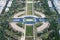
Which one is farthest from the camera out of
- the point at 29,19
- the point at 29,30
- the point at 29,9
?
the point at 29,9

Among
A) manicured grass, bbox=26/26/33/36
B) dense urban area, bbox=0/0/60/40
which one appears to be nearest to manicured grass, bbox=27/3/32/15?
dense urban area, bbox=0/0/60/40

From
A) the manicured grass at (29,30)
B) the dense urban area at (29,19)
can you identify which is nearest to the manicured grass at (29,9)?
the dense urban area at (29,19)

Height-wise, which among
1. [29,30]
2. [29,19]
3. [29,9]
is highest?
[29,9]

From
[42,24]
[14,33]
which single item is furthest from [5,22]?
[42,24]

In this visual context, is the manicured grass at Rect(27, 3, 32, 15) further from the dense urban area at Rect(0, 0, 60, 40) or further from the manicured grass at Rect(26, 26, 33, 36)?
the manicured grass at Rect(26, 26, 33, 36)

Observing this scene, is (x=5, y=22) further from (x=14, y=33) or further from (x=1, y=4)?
(x=1, y=4)

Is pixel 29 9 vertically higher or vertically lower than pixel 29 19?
higher

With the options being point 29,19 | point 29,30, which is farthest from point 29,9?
point 29,30

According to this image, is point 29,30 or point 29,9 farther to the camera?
point 29,9

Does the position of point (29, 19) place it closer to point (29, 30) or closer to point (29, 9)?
point (29, 30)

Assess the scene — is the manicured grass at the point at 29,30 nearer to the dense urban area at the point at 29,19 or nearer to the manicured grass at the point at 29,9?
the dense urban area at the point at 29,19

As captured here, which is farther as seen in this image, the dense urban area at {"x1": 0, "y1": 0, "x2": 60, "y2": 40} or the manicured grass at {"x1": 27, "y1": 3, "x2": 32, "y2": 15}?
the manicured grass at {"x1": 27, "y1": 3, "x2": 32, "y2": 15}
